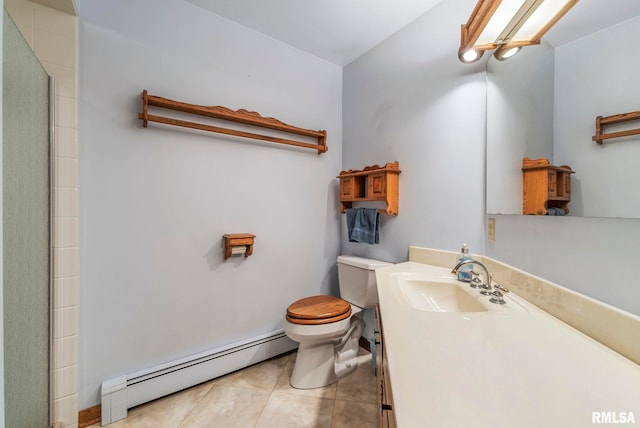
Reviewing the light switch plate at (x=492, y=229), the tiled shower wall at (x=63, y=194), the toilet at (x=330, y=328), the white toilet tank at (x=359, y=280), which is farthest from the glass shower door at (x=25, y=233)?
the light switch plate at (x=492, y=229)

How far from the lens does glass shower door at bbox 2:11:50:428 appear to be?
77 centimetres

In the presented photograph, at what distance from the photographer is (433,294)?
1135mm

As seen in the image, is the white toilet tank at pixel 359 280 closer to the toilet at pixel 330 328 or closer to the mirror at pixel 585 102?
the toilet at pixel 330 328

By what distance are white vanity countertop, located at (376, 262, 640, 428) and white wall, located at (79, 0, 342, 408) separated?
4.08ft

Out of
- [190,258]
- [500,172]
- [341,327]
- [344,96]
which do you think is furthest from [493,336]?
[344,96]

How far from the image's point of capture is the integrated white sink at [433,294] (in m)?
1.03

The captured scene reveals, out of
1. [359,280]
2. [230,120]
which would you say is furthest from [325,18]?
[359,280]

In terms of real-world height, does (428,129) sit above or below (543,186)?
above

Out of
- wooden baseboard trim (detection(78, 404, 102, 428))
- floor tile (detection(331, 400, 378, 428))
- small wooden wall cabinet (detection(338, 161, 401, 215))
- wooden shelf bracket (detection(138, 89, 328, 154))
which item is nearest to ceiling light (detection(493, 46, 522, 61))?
small wooden wall cabinet (detection(338, 161, 401, 215))

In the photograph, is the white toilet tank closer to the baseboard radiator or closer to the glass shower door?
the baseboard radiator

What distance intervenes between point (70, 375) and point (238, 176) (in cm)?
132

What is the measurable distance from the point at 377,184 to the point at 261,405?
1.53 metres

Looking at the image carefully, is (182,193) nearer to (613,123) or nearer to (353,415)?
(353,415)

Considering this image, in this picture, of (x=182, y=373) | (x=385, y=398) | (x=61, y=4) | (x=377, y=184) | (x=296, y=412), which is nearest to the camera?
(x=385, y=398)
